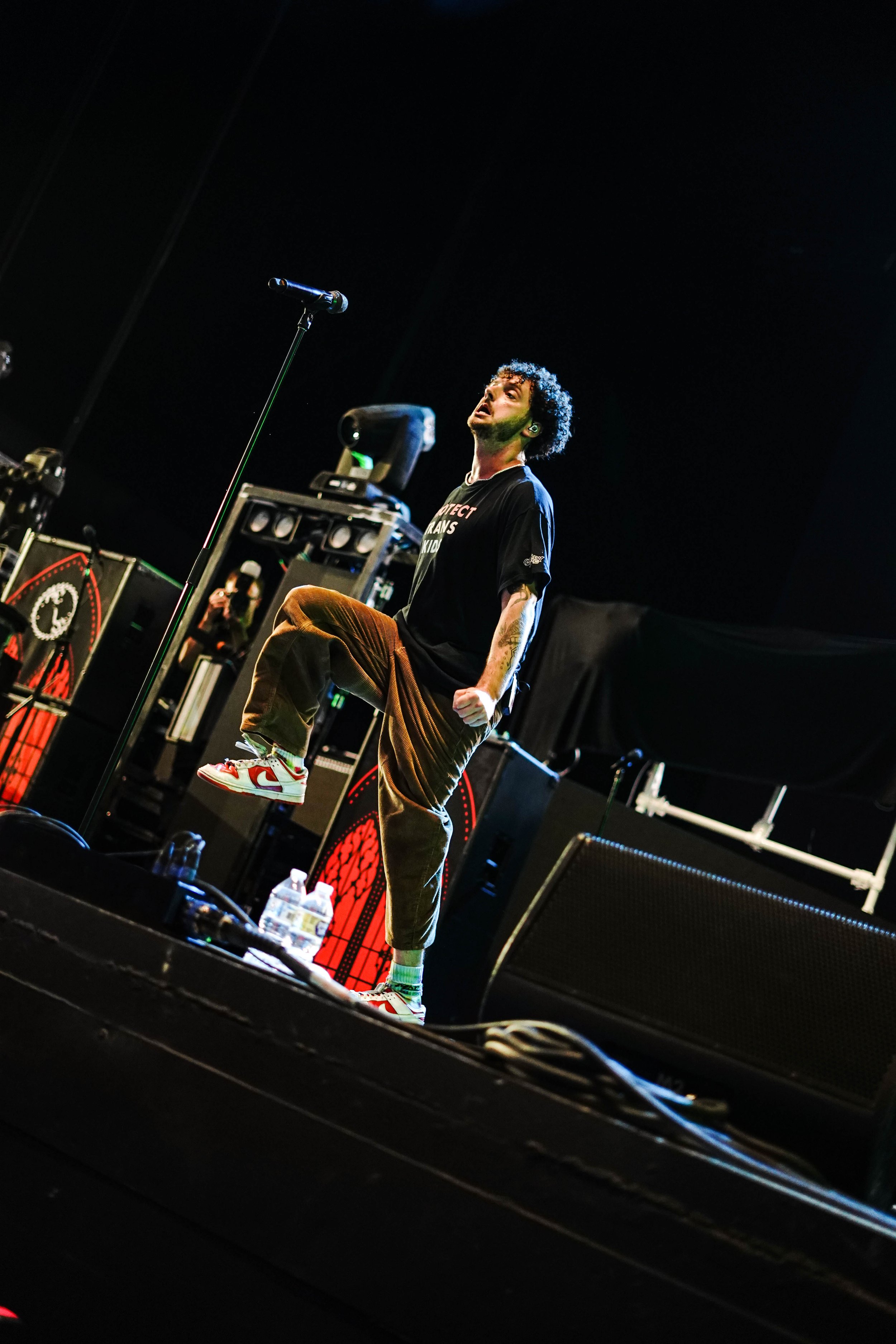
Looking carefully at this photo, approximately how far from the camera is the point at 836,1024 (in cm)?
122

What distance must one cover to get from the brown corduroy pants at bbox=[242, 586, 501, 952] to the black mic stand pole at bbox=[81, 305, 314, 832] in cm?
26

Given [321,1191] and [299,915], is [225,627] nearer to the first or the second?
[299,915]

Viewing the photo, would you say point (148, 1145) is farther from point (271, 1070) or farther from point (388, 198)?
point (388, 198)

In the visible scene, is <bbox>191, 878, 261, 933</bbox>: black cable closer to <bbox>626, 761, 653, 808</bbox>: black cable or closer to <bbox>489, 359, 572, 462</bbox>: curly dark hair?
<bbox>489, 359, 572, 462</bbox>: curly dark hair

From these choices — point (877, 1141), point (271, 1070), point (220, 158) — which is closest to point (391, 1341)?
point (271, 1070)

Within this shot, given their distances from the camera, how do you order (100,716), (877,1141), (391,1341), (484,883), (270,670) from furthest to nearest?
(100,716)
(484,883)
(270,670)
(877,1141)
(391,1341)

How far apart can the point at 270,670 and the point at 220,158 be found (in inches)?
185

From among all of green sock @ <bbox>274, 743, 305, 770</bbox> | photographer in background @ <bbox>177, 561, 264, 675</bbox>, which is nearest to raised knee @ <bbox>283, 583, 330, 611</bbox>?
green sock @ <bbox>274, 743, 305, 770</bbox>

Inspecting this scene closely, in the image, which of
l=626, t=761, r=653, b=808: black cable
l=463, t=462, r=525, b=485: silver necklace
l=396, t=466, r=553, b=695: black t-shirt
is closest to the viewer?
l=396, t=466, r=553, b=695: black t-shirt

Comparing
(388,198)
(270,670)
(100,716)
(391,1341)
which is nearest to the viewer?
(391,1341)

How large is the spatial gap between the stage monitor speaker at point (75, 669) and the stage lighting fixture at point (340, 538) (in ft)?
4.00

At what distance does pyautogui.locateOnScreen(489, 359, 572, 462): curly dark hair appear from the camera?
2904mm

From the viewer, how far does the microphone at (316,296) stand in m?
2.97

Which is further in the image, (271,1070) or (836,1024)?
(836,1024)
